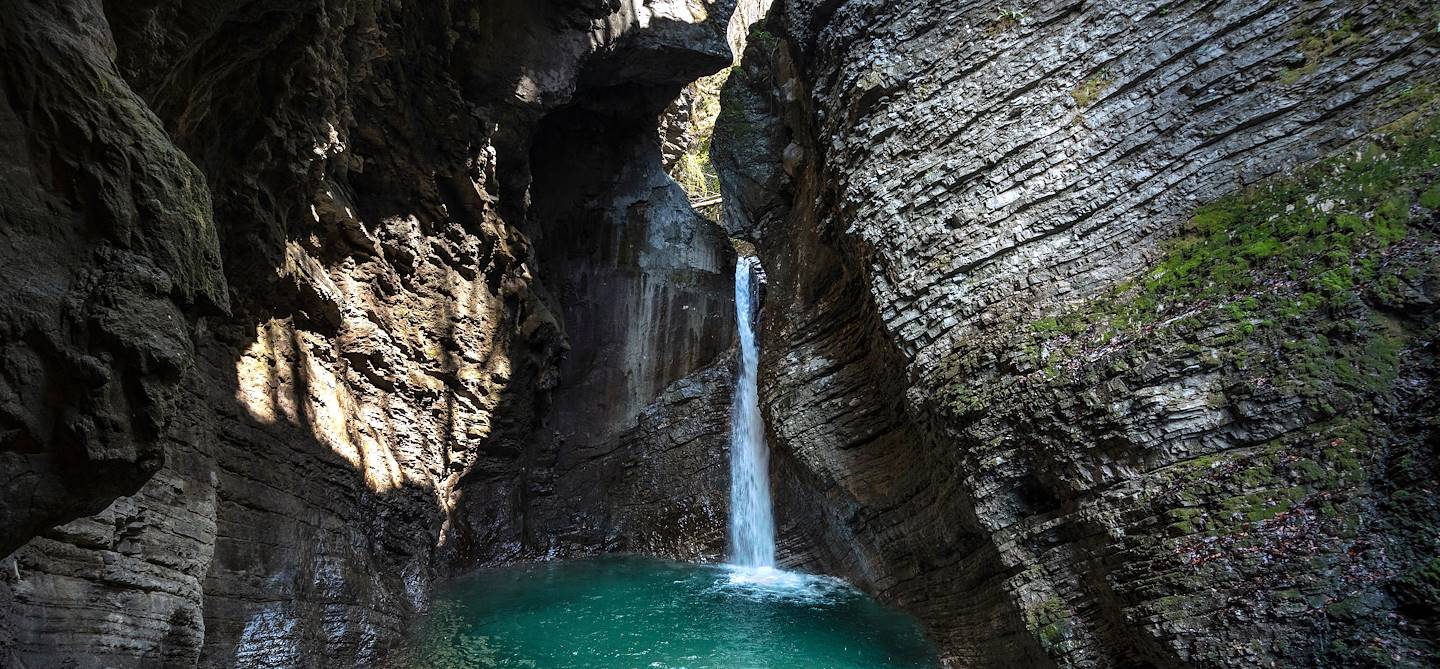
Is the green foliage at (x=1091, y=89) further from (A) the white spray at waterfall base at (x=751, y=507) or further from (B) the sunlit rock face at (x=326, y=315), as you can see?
(B) the sunlit rock face at (x=326, y=315)

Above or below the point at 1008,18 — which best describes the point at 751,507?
below

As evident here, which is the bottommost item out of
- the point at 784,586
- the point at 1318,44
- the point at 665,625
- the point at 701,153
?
the point at 665,625

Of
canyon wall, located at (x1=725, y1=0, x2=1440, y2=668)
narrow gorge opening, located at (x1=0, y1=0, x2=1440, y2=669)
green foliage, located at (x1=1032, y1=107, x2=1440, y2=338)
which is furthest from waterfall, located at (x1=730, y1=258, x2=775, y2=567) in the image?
green foliage, located at (x1=1032, y1=107, x2=1440, y2=338)

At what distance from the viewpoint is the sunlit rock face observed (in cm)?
374

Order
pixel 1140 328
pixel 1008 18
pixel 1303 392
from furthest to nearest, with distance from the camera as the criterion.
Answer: pixel 1008 18
pixel 1140 328
pixel 1303 392

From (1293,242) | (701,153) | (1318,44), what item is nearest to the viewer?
(1293,242)

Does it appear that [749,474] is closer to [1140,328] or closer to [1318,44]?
[1140,328]

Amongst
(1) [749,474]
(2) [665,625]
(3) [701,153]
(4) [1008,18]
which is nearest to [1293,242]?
(4) [1008,18]

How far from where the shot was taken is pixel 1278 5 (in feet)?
27.9

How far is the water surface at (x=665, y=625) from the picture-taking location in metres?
9.83

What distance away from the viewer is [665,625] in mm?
11492

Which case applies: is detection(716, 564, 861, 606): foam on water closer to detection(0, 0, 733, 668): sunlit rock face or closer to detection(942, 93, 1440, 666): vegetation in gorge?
detection(0, 0, 733, 668): sunlit rock face

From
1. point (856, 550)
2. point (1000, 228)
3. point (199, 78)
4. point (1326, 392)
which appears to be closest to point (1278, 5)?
point (1000, 228)

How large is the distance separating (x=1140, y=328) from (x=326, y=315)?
1120cm
